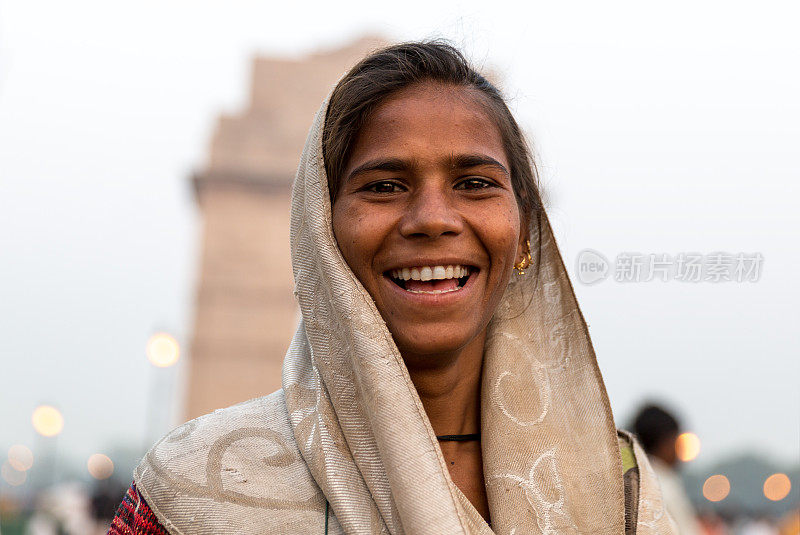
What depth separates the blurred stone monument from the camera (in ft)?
80.3

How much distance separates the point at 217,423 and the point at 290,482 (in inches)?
8.5

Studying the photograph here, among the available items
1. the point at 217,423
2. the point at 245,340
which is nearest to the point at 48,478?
the point at 245,340

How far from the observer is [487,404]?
201 centimetres

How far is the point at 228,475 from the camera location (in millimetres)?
1792

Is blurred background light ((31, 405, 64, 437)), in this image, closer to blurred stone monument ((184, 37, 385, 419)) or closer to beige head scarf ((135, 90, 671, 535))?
blurred stone monument ((184, 37, 385, 419))

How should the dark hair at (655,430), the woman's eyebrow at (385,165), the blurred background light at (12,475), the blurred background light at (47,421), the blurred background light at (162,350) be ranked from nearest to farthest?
1. the woman's eyebrow at (385,165)
2. the dark hair at (655,430)
3. the blurred background light at (162,350)
4. the blurred background light at (47,421)
5. the blurred background light at (12,475)

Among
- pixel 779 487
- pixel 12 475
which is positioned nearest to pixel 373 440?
pixel 779 487

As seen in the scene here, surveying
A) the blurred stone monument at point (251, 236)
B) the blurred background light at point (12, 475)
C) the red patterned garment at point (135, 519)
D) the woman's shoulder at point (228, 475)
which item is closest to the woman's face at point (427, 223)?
the woman's shoulder at point (228, 475)

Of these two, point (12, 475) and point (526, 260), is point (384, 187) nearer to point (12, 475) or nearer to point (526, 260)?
point (526, 260)

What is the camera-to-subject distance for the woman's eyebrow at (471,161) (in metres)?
1.83

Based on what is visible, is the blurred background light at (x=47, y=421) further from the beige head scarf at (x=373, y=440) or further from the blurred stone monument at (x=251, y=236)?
the beige head scarf at (x=373, y=440)

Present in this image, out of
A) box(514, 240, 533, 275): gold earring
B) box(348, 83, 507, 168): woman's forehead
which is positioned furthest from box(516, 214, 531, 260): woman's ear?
box(348, 83, 507, 168): woman's forehead

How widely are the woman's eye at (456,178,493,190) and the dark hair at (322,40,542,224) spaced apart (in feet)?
0.59

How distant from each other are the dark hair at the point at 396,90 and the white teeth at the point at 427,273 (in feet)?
0.81
